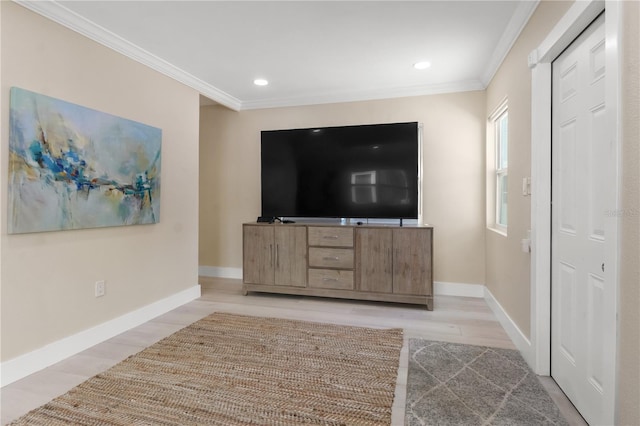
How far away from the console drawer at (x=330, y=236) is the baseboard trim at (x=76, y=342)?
1.56 m

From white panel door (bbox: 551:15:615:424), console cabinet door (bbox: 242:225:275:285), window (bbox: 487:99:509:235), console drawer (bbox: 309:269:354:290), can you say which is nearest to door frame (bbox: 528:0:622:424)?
white panel door (bbox: 551:15:615:424)

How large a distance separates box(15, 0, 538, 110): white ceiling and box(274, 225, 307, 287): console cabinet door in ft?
5.57

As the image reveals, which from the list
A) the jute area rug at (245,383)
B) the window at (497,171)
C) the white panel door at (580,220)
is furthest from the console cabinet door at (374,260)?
the white panel door at (580,220)

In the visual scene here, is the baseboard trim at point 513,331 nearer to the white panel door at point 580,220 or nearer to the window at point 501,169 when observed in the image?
the white panel door at point 580,220

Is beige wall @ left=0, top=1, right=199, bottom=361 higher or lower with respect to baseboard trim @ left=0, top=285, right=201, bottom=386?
higher

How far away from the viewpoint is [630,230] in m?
1.13

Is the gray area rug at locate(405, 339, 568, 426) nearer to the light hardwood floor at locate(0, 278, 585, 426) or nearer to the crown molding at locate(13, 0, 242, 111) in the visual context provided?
the light hardwood floor at locate(0, 278, 585, 426)

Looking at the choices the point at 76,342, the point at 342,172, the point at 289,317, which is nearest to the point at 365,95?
the point at 342,172

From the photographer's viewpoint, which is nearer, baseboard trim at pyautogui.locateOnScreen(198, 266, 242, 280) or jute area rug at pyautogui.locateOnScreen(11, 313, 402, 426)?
jute area rug at pyautogui.locateOnScreen(11, 313, 402, 426)

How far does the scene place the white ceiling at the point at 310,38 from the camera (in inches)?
87.7

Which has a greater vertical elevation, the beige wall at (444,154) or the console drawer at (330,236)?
the beige wall at (444,154)

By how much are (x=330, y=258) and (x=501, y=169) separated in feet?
6.45

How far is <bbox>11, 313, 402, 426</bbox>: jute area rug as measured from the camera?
63.8 inches

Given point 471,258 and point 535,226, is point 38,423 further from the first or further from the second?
point 471,258
